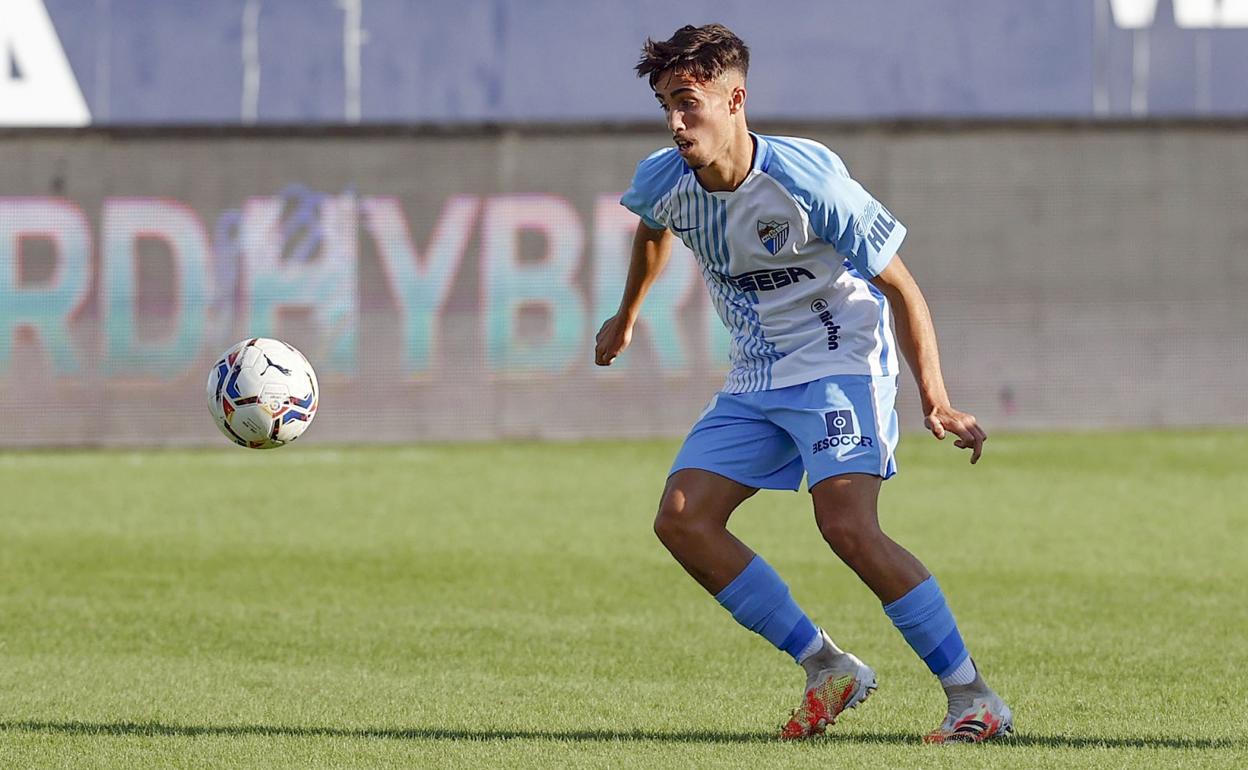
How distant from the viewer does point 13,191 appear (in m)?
17.0

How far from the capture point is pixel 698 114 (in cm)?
532

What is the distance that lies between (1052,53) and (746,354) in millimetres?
22719

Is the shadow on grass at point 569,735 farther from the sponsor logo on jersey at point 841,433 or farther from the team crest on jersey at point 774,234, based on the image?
the team crest on jersey at point 774,234

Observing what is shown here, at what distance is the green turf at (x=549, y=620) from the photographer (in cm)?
547

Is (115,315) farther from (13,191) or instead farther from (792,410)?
(792,410)

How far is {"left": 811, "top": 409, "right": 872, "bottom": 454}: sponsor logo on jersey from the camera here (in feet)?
17.9

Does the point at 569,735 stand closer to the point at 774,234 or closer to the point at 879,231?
the point at 774,234

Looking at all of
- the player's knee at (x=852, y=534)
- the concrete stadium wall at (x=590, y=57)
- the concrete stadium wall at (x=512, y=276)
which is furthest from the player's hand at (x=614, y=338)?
the concrete stadium wall at (x=590, y=57)

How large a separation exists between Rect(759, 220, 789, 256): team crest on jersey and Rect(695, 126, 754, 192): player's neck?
6.0 inches

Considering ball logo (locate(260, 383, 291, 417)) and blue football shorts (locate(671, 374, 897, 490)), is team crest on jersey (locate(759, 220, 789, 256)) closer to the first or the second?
blue football shorts (locate(671, 374, 897, 490))

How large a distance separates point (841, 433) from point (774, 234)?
615 mm

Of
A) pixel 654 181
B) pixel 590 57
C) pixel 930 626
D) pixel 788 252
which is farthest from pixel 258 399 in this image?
pixel 590 57

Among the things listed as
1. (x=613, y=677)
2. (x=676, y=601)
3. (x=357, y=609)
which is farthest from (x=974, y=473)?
(x=613, y=677)

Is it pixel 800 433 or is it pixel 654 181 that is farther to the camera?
pixel 654 181
